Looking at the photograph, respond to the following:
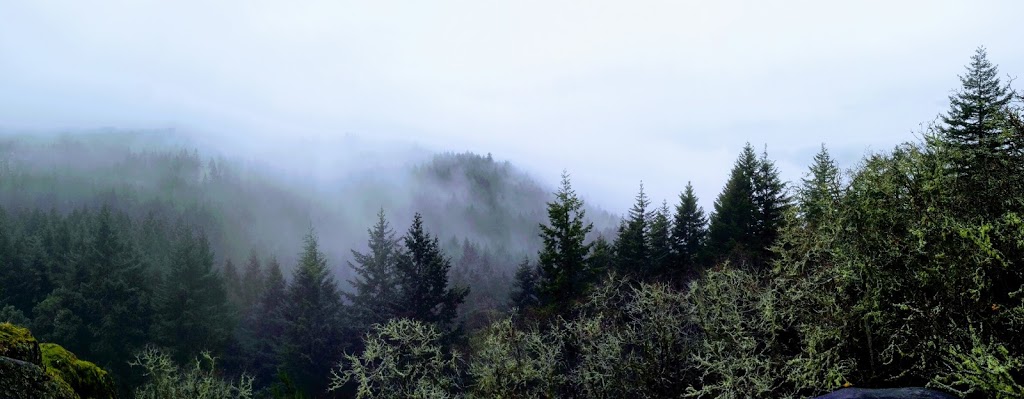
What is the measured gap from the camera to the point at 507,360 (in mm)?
20797

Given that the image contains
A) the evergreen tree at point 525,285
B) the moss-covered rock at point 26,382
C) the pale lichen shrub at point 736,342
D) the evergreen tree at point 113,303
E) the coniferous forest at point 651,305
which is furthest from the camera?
the evergreen tree at point 525,285

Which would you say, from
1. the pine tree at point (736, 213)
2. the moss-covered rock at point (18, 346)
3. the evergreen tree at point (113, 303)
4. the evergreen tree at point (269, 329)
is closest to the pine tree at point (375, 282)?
the evergreen tree at point (269, 329)

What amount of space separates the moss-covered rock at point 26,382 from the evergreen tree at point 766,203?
36468mm

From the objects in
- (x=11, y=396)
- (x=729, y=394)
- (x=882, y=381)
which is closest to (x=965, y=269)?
(x=882, y=381)

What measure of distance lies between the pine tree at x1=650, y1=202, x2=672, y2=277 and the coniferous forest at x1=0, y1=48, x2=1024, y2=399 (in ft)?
0.60

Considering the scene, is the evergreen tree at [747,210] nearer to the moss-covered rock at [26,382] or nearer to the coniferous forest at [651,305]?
the coniferous forest at [651,305]

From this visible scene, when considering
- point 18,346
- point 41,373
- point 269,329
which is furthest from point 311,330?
point 41,373

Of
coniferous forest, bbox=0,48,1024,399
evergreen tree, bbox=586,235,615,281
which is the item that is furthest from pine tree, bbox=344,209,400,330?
evergreen tree, bbox=586,235,615,281

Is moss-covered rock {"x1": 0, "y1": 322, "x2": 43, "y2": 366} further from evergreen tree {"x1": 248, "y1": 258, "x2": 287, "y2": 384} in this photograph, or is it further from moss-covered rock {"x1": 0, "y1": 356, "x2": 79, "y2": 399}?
evergreen tree {"x1": 248, "y1": 258, "x2": 287, "y2": 384}

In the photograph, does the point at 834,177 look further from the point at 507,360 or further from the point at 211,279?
the point at 211,279

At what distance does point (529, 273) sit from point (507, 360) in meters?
27.8

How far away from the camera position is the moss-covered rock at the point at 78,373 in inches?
333

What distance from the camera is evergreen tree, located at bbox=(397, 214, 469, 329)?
41.6 m

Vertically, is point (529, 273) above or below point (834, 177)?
below
